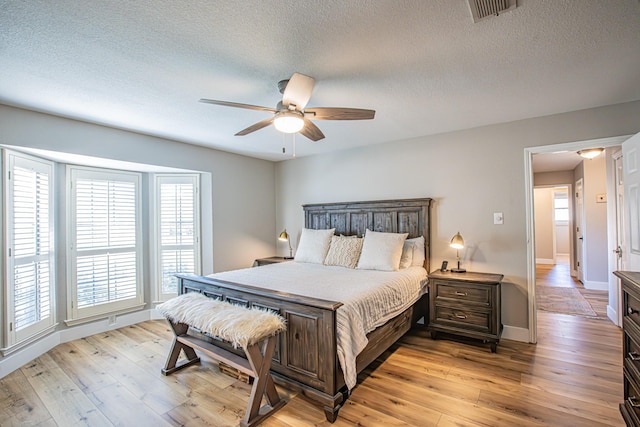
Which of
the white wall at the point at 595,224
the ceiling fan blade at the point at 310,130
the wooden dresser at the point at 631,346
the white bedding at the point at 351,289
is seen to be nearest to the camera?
the wooden dresser at the point at 631,346

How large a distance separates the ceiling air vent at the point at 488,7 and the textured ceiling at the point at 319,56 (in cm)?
5

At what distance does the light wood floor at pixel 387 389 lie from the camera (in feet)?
6.74

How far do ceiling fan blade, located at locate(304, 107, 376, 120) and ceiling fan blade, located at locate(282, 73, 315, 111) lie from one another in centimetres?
10

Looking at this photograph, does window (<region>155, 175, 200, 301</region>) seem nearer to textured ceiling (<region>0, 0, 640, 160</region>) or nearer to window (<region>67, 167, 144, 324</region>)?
window (<region>67, 167, 144, 324</region>)

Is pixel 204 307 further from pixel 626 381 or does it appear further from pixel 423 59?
pixel 626 381

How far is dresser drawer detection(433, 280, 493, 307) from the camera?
9.98 feet

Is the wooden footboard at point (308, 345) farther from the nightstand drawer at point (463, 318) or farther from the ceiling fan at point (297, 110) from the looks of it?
the ceiling fan at point (297, 110)

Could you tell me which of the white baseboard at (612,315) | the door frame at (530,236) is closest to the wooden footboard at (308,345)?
the door frame at (530,236)

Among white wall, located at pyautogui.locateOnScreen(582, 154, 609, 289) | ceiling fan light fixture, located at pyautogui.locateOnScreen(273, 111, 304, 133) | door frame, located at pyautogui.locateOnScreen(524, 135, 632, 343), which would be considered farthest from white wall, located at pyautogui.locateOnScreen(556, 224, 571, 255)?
ceiling fan light fixture, located at pyautogui.locateOnScreen(273, 111, 304, 133)

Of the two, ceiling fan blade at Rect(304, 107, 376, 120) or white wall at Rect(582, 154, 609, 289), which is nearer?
ceiling fan blade at Rect(304, 107, 376, 120)

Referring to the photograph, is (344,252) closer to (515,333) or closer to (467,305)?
(467,305)

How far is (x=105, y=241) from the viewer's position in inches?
152

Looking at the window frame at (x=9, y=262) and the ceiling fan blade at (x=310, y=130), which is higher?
the ceiling fan blade at (x=310, y=130)

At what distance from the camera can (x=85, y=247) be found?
145 inches
